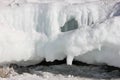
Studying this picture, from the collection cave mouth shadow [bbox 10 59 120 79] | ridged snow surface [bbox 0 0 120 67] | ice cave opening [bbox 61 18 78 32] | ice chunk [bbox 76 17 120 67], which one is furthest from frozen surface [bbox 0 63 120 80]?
ice cave opening [bbox 61 18 78 32]

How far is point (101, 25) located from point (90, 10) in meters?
0.59

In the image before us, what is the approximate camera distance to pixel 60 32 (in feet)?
23.2

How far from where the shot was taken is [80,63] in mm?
Answer: 7418

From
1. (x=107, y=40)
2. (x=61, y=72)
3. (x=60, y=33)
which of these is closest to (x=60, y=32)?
(x=60, y=33)

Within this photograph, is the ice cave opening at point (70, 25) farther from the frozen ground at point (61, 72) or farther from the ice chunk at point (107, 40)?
the frozen ground at point (61, 72)

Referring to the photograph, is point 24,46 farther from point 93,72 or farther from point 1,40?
point 93,72

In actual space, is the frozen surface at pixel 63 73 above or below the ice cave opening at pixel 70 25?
below

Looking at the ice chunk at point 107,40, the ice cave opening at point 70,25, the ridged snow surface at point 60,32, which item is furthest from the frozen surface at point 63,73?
the ice cave opening at point 70,25

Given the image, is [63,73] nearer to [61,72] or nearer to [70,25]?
[61,72]

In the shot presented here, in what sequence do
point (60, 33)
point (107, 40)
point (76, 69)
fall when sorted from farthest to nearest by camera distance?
1. point (76, 69)
2. point (60, 33)
3. point (107, 40)

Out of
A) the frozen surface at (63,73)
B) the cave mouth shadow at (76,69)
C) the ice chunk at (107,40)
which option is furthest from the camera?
the cave mouth shadow at (76,69)

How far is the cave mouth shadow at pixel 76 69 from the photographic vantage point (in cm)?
710

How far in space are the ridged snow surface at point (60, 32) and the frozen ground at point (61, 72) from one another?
6.0 inches

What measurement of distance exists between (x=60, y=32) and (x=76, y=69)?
722 mm
